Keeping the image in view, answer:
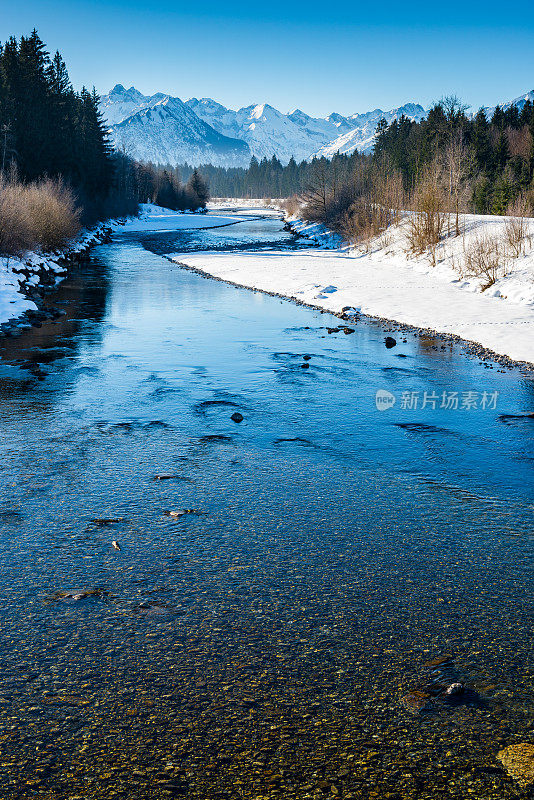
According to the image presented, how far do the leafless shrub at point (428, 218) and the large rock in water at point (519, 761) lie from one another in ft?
104

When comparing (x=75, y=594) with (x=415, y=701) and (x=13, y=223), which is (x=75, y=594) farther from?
(x=13, y=223)

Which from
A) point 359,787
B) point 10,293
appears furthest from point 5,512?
point 10,293

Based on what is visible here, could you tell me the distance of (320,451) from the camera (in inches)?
A: 343

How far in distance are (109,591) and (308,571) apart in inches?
66.1

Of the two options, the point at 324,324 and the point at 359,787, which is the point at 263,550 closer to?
the point at 359,787

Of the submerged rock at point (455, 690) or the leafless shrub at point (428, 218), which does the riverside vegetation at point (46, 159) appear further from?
the submerged rock at point (455, 690)

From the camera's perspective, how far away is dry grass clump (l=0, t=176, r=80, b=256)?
951 inches

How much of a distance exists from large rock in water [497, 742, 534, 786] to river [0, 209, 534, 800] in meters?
0.07

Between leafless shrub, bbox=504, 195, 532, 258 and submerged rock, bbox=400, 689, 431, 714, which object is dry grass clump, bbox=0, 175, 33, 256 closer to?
leafless shrub, bbox=504, 195, 532, 258

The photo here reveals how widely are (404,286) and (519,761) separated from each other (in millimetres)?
24288

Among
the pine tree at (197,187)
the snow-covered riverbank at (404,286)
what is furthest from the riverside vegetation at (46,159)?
the pine tree at (197,187)

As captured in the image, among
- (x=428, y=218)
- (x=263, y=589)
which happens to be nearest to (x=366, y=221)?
(x=428, y=218)

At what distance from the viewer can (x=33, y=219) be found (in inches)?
1120

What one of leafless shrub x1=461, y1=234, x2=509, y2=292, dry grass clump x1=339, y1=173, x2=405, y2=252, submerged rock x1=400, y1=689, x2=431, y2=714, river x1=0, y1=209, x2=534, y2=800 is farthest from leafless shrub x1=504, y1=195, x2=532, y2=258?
submerged rock x1=400, y1=689, x2=431, y2=714
